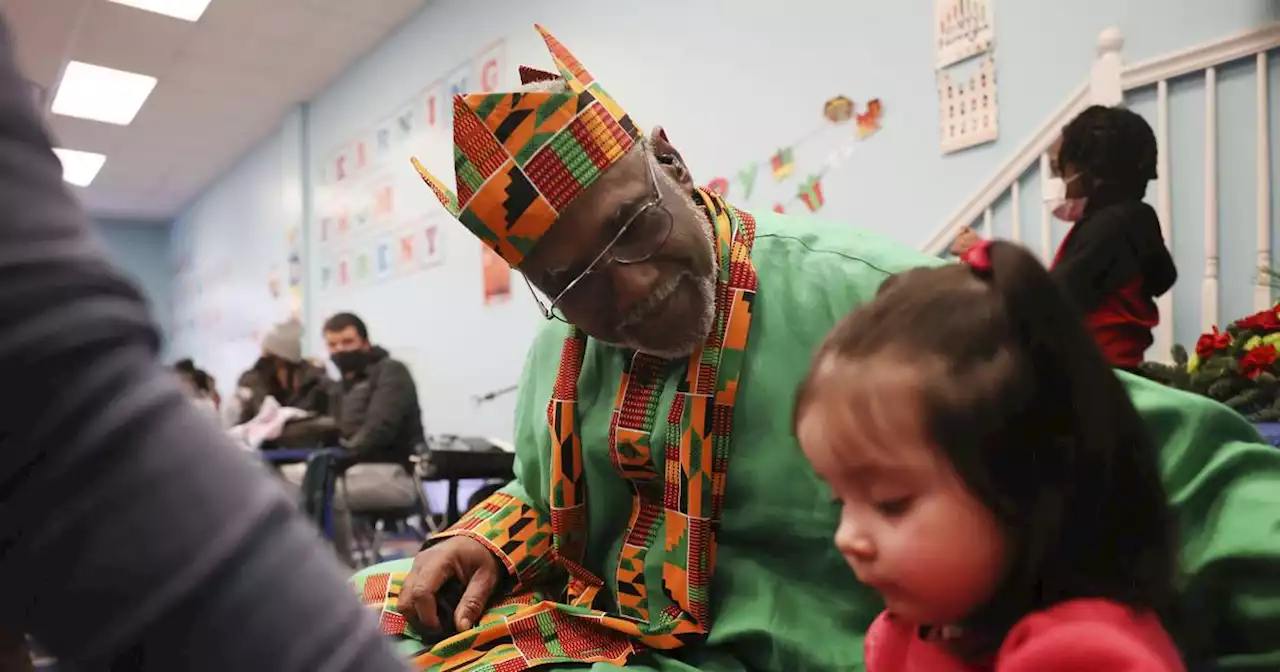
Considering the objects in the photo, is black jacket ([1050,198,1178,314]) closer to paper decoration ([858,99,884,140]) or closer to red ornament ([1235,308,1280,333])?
red ornament ([1235,308,1280,333])

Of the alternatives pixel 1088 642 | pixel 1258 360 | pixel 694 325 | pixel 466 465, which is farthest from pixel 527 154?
pixel 466 465

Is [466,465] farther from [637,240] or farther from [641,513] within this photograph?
[637,240]

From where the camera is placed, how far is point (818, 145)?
9.34 ft

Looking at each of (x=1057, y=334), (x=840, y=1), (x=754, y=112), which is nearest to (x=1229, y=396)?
(x=1057, y=334)

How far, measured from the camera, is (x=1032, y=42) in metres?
2.28

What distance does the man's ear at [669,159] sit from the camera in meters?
1.14

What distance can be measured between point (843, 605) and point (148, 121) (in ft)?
23.8

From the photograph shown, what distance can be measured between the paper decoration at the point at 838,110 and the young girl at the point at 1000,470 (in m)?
2.18

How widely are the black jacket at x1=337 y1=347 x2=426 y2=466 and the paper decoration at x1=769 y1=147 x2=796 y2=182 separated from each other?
2047 mm

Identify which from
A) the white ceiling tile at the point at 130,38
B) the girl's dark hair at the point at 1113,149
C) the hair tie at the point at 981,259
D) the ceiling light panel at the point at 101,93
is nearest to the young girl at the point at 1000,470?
the hair tie at the point at 981,259

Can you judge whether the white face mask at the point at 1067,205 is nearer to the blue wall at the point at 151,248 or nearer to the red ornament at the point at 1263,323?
the red ornament at the point at 1263,323

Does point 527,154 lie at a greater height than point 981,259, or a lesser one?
greater

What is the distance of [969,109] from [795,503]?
179cm

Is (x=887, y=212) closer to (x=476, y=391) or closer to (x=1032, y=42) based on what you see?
(x=1032, y=42)
